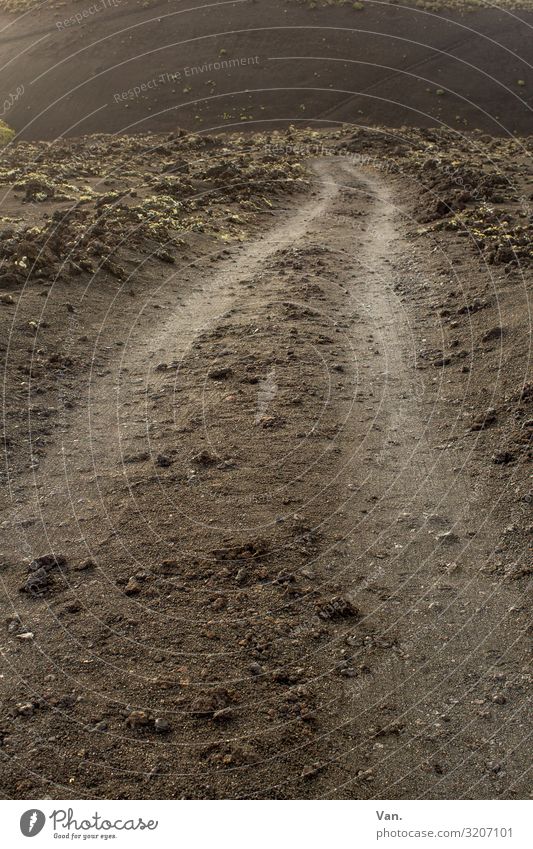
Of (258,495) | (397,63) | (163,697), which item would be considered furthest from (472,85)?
(163,697)

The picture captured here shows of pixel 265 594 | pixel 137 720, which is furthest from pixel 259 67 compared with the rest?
pixel 137 720

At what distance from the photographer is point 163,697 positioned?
9.57 metres

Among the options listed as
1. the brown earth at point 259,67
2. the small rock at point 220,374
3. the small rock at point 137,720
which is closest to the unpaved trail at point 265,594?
the small rock at point 137,720

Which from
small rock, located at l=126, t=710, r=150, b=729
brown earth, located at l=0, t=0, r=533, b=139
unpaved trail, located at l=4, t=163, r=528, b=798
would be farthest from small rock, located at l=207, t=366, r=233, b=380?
brown earth, located at l=0, t=0, r=533, b=139

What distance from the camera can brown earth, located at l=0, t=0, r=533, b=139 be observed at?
231 ft

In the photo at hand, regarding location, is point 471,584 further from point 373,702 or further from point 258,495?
point 258,495

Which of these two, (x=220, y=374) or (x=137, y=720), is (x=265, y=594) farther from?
(x=220, y=374)

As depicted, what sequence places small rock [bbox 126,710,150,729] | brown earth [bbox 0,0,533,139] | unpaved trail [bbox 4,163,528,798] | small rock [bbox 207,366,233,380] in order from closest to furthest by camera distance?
unpaved trail [bbox 4,163,528,798]
small rock [bbox 126,710,150,729]
small rock [bbox 207,366,233,380]
brown earth [bbox 0,0,533,139]

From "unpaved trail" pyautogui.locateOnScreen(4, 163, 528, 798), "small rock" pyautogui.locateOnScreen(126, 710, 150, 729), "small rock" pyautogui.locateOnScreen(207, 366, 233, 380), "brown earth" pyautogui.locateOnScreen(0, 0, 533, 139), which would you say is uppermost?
"brown earth" pyautogui.locateOnScreen(0, 0, 533, 139)

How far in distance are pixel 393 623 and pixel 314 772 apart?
9.76 feet

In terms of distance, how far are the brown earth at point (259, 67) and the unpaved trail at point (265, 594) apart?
57786 millimetres

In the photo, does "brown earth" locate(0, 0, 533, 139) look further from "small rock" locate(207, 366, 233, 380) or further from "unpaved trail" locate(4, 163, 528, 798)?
"unpaved trail" locate(4, 163, 528, 798)

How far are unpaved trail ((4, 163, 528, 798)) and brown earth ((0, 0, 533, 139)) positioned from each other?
2275 inches

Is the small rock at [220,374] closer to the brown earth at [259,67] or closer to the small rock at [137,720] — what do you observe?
the small rock at [137,720]
